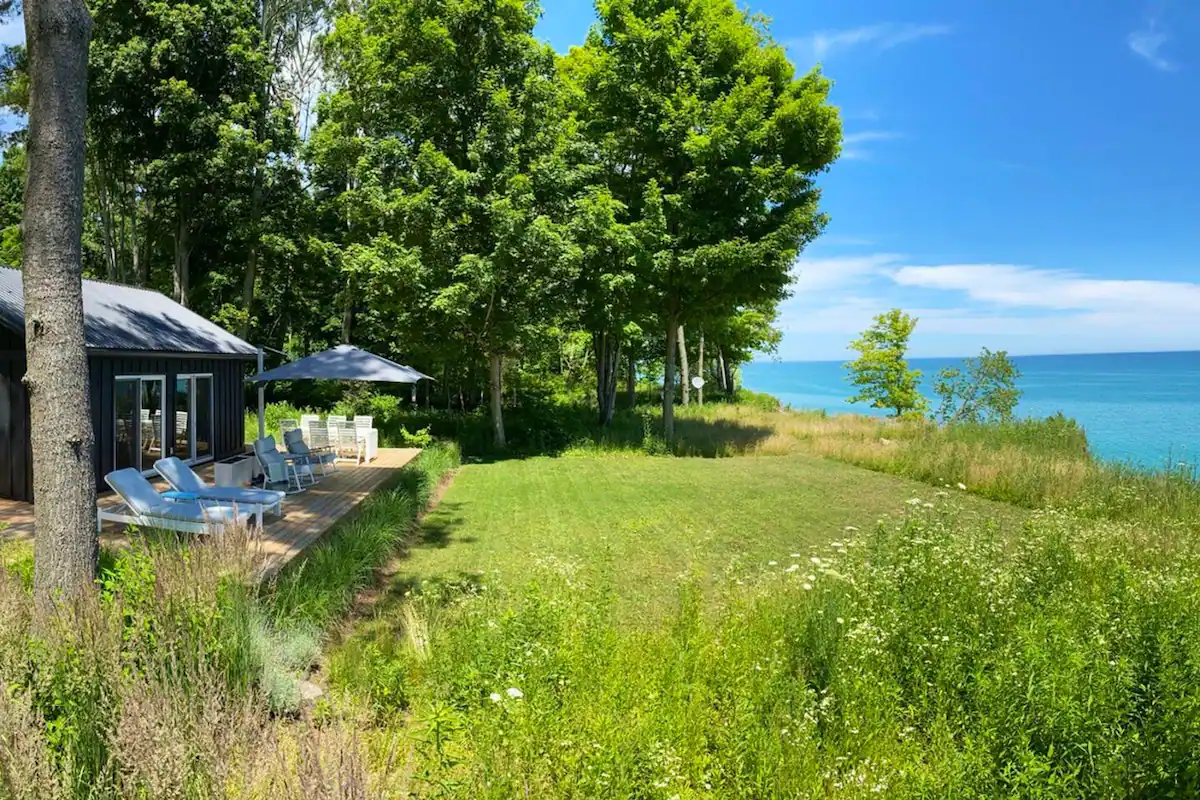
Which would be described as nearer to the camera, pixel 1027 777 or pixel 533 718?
pixel 1027 777

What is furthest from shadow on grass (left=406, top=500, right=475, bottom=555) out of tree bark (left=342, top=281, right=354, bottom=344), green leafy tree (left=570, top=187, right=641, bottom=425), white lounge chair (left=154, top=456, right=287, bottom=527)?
tree bark (left=342, top=281, right=354, bottom=344)

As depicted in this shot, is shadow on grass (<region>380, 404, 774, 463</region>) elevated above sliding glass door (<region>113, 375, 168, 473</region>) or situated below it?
below

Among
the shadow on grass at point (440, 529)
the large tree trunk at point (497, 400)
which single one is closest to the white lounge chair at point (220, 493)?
the shadow on grass at point (440, 529)

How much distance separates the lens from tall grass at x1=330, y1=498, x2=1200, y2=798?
2.74 meters

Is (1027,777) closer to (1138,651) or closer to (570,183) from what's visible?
(1138,651)

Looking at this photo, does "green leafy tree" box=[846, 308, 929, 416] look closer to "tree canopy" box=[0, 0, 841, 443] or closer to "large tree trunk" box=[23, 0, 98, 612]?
"tree canopy" box=[0, 0, 841, 443]

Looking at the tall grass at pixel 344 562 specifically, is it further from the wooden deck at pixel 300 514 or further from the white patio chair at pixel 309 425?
the white patio chair at pixel 309 425

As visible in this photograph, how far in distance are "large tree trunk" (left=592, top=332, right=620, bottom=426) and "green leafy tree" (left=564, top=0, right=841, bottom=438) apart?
363cm

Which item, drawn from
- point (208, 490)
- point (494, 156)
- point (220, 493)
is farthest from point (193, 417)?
point (494, 156)

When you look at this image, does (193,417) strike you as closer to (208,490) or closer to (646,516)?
(208,490)

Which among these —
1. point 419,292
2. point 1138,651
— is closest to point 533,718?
point 1138,651

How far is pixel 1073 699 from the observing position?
10.1 ft

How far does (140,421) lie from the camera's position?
1120cm

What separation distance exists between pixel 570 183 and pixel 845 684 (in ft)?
50.9
